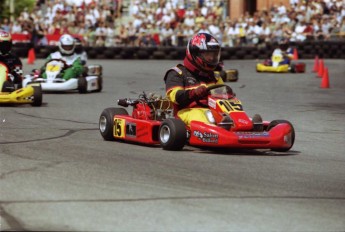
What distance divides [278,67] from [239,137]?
17745 mm

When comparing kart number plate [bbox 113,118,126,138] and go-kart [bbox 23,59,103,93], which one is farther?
go-kart [bbox 23,59,103,93]

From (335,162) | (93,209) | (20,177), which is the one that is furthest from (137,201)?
(335,162)

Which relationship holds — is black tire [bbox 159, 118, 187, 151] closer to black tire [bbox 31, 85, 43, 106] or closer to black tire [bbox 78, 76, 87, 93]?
black tire [bbox 31, 85, 43, 106]

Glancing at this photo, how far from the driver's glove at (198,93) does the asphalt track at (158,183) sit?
0.56 meters

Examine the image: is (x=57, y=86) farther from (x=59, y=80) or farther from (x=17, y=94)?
(x=17, y=94)

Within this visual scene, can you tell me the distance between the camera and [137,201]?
621 cm

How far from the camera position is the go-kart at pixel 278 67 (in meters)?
26.3

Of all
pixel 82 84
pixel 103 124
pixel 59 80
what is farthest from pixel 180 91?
pixel 59 80

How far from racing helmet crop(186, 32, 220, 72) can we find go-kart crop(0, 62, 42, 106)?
5.13 meters

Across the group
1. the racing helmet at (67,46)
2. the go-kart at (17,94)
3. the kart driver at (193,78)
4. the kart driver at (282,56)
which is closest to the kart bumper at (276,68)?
the kart driver at (282,56)

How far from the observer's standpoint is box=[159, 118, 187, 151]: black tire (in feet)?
29.0

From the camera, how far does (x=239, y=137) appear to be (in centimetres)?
878

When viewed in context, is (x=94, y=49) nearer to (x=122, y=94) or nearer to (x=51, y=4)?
(x=51, y=4)

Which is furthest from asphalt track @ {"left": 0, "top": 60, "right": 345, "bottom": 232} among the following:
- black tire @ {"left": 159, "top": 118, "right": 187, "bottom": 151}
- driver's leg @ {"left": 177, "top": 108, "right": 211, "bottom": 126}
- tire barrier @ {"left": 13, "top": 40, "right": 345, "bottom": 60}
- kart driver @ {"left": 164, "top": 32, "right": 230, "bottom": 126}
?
tire barrier @ {"left": 13, "top": 40, "right": 345, "bottom": 60}
